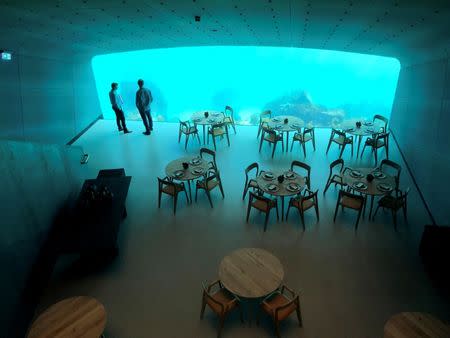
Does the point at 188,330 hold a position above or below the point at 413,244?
below

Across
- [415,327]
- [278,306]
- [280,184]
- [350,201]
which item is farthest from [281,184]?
[415,327]

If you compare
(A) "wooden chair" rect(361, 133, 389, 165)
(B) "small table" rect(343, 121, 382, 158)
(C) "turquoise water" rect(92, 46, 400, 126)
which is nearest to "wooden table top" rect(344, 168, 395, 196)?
(A) "wooden chair" rect(361, 133, 389, 165)

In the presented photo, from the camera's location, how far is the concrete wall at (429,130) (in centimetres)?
550

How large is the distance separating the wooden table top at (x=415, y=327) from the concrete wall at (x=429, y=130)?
89.6 inches

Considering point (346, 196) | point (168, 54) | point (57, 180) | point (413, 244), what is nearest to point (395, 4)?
point (346, 196)

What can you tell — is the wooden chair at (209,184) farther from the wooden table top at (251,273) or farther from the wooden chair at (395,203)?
the wooden chair at (395,203)

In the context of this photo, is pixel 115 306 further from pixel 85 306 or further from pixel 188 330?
pixel 188 330

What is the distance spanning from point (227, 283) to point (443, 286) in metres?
3.38

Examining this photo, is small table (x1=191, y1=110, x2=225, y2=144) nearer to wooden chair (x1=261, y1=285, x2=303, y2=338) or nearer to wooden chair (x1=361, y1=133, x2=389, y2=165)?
wooden chair (x1=361, y1=133, x2=389, y2=165)

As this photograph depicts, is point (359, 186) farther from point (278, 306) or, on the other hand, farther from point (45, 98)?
point (45, 98)

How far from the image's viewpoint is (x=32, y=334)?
3.36m

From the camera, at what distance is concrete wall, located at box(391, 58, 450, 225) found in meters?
5.50

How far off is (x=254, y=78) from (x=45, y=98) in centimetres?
909

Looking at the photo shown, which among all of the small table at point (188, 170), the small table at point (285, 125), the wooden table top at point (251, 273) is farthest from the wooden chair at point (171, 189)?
the small table at point (285, 125)
